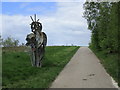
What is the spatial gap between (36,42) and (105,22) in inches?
336

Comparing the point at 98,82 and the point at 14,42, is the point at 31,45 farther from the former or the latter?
the point at 14,42

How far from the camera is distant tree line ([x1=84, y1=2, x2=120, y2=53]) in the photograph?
17.4m

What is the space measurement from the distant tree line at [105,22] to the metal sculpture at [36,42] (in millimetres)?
5113

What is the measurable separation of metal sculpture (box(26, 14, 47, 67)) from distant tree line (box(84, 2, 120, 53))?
5113 millimetres

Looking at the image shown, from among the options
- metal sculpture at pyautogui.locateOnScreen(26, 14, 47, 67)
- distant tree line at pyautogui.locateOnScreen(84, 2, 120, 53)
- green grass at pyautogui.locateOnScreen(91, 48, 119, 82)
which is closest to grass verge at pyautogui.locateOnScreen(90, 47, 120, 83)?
green grass at pyautogui.locateOnScreen(91, 48, 119, 82)

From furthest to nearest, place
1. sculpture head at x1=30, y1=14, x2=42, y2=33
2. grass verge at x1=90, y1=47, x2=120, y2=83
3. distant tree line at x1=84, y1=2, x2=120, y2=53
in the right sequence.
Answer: sculpture head at x1=30, y1=14, x2=42, y2=33 → distant tree line at x1=84, y1=2, x2=120, y2=53 → grass verge at x1=90, y1=47, x2=120, y2=83

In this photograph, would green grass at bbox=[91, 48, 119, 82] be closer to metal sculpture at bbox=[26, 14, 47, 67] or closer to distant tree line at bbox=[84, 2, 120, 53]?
distant tree line at bbox=[84, 2, 120, 53]

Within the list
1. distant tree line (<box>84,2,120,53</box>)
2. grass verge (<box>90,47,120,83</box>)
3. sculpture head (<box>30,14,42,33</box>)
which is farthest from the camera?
sculpture head (<box>30,14,42,33</box>)

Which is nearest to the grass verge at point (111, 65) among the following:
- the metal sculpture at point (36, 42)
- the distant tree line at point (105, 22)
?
the distant tree line at point (105, 22)

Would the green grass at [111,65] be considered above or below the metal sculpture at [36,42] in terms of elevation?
below

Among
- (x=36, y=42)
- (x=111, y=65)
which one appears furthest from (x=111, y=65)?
(x=36, y=42)

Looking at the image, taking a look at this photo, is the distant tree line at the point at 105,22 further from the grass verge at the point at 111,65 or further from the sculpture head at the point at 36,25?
the sculpture head at the point at 36,25

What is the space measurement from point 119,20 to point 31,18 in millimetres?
7238

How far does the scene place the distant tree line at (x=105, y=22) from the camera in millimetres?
17352
